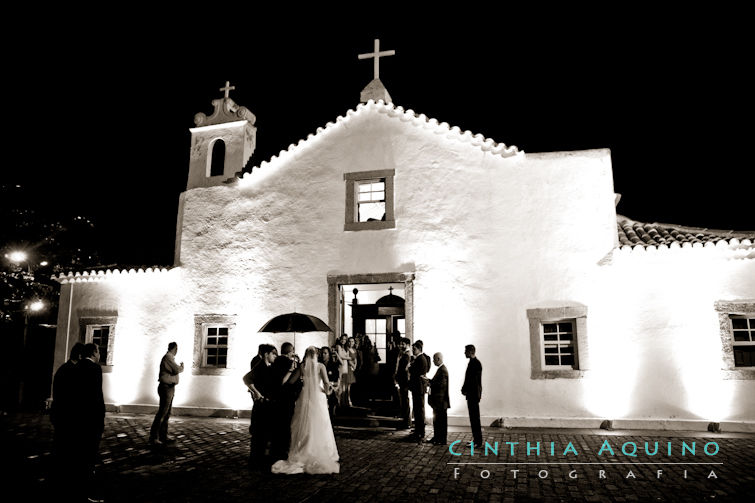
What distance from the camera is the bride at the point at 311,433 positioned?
7051 millimetres

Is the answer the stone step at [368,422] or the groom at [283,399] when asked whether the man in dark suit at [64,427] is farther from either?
the stone step at [368,422]

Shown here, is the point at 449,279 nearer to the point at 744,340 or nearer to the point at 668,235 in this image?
the point at 668,235

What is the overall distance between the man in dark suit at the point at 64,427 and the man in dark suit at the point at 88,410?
0.20 ft

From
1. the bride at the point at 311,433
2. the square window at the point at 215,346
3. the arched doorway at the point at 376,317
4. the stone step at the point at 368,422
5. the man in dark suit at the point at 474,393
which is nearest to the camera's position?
the bride at the point at 311,433

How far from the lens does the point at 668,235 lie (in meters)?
12.0

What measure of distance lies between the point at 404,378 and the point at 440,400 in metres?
1.39

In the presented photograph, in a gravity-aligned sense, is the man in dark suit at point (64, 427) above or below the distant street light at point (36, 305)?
below

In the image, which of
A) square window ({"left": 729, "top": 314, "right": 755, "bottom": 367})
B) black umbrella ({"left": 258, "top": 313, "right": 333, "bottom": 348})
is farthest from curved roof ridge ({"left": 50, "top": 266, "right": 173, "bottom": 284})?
square window ({"left": 729, "top": 314, "right": 755, "bottom": 367})

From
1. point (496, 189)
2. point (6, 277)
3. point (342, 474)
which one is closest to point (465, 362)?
point (496, 189)

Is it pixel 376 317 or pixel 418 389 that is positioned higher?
pixel 376 317

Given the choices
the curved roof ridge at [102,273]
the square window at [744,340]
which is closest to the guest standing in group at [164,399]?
the curved roof ridge at [102,273]

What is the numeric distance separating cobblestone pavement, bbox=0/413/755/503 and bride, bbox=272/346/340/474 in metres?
0.20

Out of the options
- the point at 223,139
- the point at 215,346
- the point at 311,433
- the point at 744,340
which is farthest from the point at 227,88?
the point at 744,340

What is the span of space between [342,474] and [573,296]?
6.78 m
